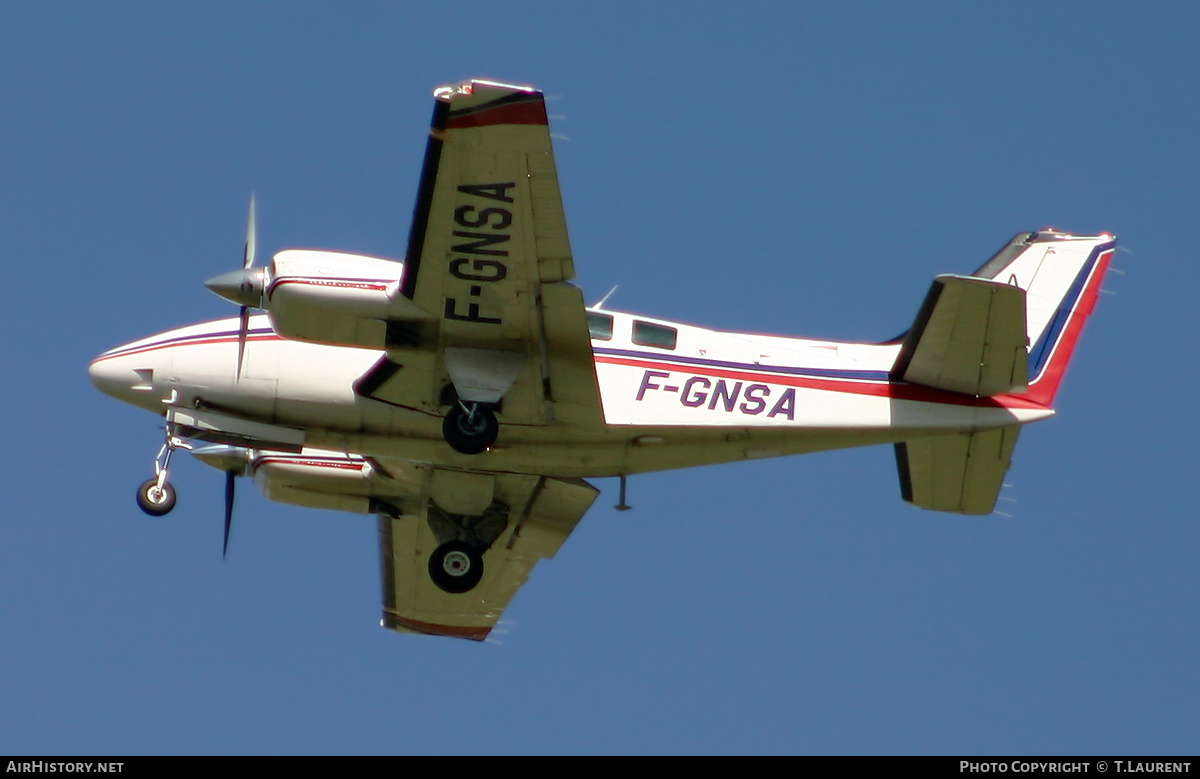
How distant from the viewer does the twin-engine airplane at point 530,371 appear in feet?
60.4

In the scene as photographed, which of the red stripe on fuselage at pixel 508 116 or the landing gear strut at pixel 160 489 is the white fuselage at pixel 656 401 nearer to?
the landing gear strut at pixel 160 489

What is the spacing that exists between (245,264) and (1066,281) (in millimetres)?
11911

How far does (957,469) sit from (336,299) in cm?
889

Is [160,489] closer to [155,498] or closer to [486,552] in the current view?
[155,498]

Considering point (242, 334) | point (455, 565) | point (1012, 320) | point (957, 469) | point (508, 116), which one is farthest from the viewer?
point (455, 565)

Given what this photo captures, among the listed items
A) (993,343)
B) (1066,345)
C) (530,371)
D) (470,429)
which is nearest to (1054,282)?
(1066,345)

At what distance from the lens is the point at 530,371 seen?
64.2 feet

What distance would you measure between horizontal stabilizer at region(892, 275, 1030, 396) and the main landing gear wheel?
24.8 feet

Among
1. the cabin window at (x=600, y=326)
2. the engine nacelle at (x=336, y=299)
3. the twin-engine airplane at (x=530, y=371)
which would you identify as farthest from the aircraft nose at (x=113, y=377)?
the cabin window at (x=600, y=326)

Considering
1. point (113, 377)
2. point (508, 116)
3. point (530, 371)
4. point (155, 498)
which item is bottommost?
point (155, 498)

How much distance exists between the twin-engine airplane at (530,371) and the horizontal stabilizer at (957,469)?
28mm

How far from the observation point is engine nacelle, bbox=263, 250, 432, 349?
18703 mm
